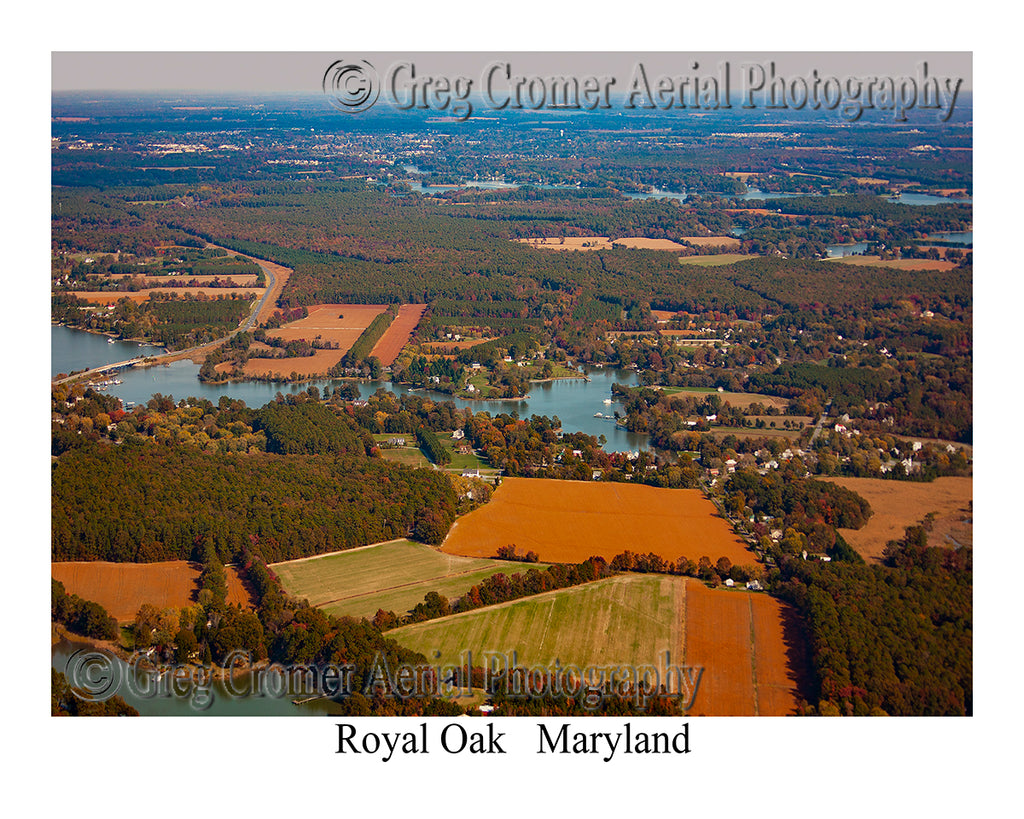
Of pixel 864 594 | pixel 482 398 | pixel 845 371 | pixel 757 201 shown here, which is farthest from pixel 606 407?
pixel 757 201

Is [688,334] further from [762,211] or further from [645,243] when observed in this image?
[762,211]

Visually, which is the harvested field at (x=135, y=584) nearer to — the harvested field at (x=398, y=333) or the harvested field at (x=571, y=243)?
the harvested field at (x=398, y=333)

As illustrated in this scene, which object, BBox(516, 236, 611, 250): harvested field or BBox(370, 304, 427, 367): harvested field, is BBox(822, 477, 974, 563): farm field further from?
BBox(516, 236, 611, 250): harvested field

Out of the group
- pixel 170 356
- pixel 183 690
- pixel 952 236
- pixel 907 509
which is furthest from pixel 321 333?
pixel 952 236

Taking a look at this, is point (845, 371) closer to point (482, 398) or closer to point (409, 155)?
point (482, 398)

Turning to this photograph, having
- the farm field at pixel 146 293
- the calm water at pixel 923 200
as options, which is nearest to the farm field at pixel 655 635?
the farm field at pixel 146 293
